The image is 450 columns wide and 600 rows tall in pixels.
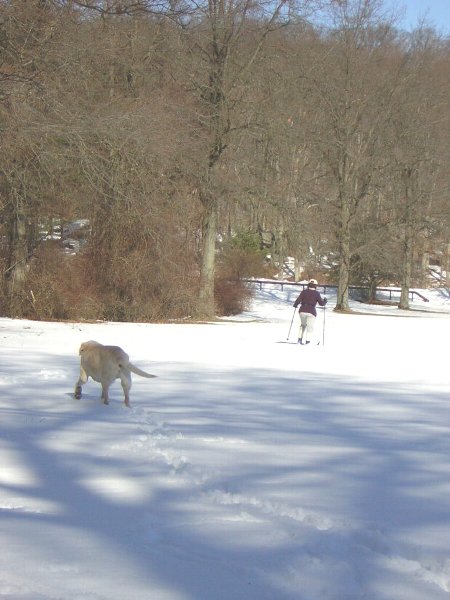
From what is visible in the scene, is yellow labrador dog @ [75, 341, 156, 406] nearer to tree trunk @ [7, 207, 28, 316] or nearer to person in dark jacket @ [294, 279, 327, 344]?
person in dark jacket @ [294, 279, 327, 344]

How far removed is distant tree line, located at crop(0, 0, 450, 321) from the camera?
18.3 meters

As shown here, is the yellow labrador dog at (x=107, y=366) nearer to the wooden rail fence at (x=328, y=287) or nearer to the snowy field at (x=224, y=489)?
the snowy field at (x=224, y=489)

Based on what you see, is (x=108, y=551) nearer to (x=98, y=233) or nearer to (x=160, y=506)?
(x=160, y=506)

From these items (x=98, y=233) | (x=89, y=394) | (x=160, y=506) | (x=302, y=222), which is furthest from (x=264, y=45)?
(x=160, y=506)

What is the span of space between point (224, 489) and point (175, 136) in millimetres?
20998

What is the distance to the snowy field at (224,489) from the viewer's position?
434 cm

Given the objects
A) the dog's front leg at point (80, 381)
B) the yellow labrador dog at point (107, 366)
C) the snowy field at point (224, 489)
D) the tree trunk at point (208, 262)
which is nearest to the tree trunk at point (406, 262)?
the tree trunk at point (208, 262)

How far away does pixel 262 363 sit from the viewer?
1566 centimetres

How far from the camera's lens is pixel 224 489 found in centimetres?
607

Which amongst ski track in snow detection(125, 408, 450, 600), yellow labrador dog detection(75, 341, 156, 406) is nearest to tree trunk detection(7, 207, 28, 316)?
yellow labrador dog detection(75, 341, 156, 406)

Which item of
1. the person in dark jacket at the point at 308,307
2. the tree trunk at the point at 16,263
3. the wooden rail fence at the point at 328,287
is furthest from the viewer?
the wooden rail fence at the point at 328,287

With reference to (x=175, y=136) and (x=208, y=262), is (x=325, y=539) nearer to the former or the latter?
(x=175, y=136)

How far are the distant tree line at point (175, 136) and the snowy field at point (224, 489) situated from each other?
7728 millimetres

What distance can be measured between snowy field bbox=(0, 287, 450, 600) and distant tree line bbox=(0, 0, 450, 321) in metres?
7.73
